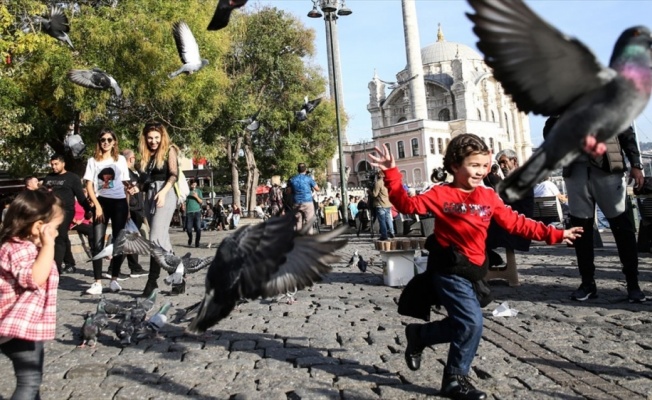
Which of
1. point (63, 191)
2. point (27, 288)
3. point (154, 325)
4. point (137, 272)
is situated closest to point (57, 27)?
point (63, 191)

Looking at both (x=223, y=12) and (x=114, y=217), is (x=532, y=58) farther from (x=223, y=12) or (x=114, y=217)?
(x=114, y=217)

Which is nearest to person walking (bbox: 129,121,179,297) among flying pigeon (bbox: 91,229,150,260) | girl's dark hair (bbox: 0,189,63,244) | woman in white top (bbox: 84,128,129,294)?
flying pigeon (bbox: 91,229,150,260)

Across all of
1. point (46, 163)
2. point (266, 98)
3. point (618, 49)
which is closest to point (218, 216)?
point (46, 163)

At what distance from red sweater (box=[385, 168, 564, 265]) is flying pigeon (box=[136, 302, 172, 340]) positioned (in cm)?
217

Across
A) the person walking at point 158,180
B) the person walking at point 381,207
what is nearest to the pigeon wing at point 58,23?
the person walking at point 158,180

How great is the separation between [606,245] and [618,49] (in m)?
11.1

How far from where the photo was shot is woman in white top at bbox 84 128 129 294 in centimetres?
721

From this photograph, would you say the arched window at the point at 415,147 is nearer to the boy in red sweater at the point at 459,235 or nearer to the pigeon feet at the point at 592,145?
the boy in red sweater at the point at 459,235

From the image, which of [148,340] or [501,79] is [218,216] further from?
[501,79]

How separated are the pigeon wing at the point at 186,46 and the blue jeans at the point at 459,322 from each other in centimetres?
605

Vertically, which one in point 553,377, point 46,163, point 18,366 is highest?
point 46,163

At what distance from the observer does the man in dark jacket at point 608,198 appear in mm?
5531

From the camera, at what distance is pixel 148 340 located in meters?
4.76

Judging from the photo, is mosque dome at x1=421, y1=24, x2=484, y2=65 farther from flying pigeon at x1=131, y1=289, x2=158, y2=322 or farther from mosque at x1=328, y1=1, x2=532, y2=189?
flying pigeon at x1=131, y1=289, x2=158, y2=322
